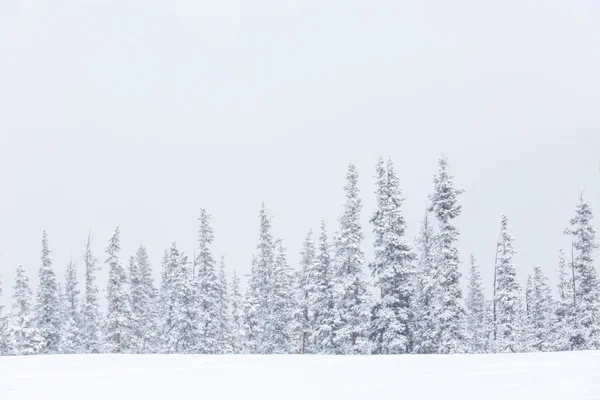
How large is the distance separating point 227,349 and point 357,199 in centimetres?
1962

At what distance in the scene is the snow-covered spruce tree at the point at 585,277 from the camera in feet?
130

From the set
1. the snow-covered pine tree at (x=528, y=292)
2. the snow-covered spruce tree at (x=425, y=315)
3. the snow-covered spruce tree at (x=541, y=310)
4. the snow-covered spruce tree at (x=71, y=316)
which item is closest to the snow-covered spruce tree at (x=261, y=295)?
the snow-covered spruce tree at (x=425, y=315)

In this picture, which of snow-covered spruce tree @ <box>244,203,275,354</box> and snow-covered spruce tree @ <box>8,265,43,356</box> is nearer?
snow-covered spruce tree @ <box>8,265,43,356</box>

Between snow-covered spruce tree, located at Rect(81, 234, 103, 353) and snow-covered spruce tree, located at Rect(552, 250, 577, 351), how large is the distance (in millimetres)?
40257

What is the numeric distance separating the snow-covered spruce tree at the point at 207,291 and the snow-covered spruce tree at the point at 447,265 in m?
19.7

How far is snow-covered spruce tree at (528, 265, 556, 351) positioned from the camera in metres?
55.4

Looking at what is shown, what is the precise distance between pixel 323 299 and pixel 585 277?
1896 cm

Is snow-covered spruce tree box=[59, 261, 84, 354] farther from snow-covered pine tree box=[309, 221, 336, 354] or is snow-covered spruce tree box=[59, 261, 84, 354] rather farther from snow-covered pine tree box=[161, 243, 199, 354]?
snow-covered pine tree box=[309, 221, 336, 354]

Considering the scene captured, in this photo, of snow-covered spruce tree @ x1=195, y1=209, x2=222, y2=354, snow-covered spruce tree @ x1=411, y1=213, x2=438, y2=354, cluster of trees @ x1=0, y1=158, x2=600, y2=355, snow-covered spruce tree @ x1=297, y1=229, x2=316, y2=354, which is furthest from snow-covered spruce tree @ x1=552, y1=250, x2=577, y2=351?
snow-covered spruce tree @ x1=195, y1=209, x2=222, y2=354

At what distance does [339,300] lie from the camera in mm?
39062

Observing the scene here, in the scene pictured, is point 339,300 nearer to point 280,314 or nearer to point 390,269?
point 390,269

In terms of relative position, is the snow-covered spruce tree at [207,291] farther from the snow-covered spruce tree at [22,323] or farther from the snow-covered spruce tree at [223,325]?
the snow-covered spruce tree at [22,323]

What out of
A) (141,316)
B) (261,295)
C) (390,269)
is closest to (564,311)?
(390,269)
